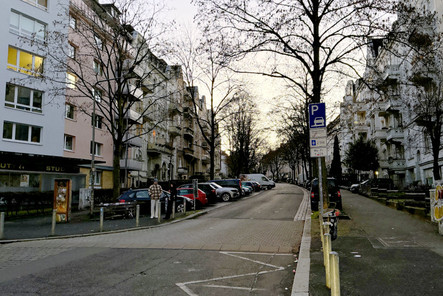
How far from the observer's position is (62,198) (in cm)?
1627

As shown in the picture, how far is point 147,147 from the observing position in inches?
1805

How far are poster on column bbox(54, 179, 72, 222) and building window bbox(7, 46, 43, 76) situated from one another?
45.5 ft

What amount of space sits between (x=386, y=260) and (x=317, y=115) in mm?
3496

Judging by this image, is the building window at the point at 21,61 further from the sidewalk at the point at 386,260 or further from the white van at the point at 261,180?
the white van at the point at 261,180

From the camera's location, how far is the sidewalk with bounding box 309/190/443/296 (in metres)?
5.19

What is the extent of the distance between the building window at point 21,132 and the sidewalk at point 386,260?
78.8 feet

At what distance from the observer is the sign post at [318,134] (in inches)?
319

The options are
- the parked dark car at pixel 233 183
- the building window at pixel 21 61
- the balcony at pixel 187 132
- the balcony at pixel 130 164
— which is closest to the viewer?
the building window at pixel 21 61

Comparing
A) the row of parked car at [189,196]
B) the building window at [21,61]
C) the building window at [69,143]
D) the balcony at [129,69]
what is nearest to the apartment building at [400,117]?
the row of parked car at [189,196]

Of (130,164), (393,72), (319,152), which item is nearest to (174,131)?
(130,164)

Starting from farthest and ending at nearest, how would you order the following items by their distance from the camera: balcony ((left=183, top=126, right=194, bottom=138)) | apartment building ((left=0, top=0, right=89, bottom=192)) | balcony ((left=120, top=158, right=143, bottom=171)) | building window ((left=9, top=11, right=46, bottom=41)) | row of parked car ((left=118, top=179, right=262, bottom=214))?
1. balcony ((left=183, top=126, right=194, bottom=138))
2. balcony ((left=120, top=158, right=143, bottom=171))
3. building window ((left=9, top=11, right=46, bottom=41))
4. apartment building ((left=0, top=0, right=89, bottom=192))
5. row of parked car ((left=118, top=179, right=262, bottom=214))

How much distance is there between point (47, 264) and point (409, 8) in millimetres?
13628

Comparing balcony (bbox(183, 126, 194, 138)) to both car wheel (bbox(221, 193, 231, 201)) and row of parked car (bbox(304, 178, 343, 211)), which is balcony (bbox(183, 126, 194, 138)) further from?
row of parked car (bbox(304, 178, 343, 211))

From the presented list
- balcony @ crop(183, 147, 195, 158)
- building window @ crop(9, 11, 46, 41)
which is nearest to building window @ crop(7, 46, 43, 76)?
building window @ crop(9, 11, 46, 41)
